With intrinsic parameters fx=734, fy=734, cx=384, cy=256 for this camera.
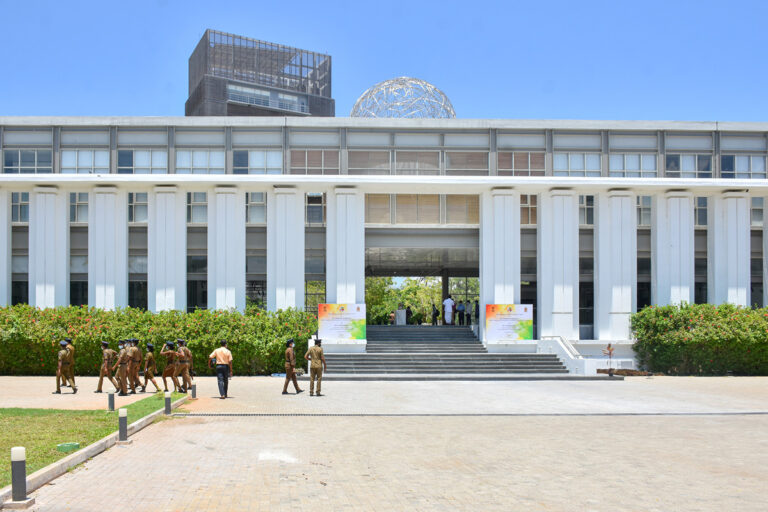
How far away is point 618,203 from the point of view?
106 feet

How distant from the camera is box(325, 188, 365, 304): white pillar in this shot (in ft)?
103

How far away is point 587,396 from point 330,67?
89.2m

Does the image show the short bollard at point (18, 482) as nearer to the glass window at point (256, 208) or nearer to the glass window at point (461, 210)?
the glass window at point (256, 208)

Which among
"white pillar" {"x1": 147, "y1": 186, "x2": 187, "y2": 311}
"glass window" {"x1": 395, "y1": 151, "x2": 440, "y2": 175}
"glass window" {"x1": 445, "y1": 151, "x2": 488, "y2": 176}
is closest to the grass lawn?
A: "white pillar" {"x1": 147, "y1": 186, "x2": 187, "y2": 311}

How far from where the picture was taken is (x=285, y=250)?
31.5 m

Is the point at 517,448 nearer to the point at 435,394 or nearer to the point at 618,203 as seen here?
the point at 435,394

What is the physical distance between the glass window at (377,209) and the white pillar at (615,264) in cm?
1022

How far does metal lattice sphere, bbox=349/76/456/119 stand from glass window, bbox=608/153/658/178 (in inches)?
354

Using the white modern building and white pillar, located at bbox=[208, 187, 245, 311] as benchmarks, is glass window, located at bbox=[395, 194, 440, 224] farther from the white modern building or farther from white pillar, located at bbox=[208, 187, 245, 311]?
white pillar, located at bbox=[208, 187, 245, 311]

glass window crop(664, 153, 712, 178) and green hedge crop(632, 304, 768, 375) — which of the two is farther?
glass window crop(664, 153, 712, 178)

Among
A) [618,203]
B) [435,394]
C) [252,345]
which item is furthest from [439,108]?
[435,394]

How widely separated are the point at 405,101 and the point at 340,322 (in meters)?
15.7


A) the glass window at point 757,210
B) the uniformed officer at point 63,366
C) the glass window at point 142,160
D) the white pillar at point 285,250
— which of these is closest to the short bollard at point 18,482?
the uniformed officer at point 63,366

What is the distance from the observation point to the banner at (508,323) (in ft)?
101
